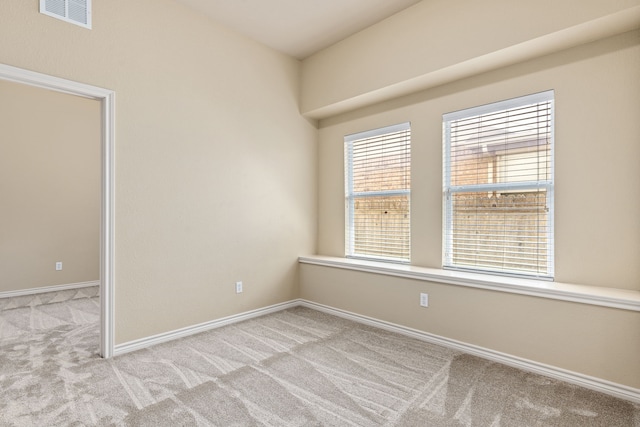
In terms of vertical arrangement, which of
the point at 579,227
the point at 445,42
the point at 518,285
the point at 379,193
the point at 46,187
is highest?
the point at 445,42

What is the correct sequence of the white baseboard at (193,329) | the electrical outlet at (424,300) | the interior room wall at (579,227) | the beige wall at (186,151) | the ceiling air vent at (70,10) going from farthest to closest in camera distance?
the electrical outlet at (424,300) < the white baseboard at (193,329) < the beige wall at (186,151) < the ceiling air vent at (70,10) < the interior room wall at (579,227)

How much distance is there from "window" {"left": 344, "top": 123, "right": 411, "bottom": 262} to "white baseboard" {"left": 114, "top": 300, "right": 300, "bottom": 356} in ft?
3.83

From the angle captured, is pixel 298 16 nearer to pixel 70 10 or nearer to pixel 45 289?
pixel 70 10

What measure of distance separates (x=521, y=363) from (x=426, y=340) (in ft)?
2.52

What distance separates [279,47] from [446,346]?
3.70 m

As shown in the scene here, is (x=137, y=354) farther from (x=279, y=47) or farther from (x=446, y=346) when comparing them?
(x=279, y=47)

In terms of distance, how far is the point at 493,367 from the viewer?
2.54 metres

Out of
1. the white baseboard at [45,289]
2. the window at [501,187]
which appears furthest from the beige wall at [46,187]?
the window at [501,187]

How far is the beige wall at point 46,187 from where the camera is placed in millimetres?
4613

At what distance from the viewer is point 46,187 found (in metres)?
4.95

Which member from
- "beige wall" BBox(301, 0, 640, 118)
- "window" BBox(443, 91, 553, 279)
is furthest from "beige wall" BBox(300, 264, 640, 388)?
"beige wall" BBox(301, 0, 640, 118)

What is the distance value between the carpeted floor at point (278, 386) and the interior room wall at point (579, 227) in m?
0.22

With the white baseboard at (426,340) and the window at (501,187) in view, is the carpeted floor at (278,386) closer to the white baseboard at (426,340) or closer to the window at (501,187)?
→ the white baseboard at (426,340)

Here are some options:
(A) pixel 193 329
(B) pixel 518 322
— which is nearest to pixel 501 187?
(B) pixel 518 322
